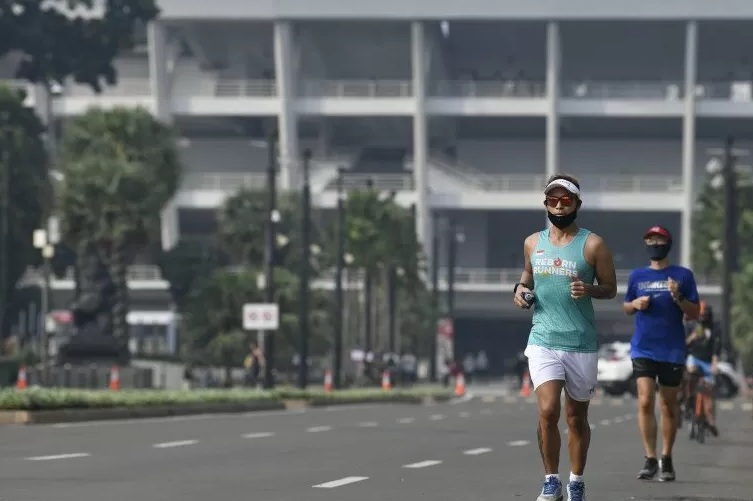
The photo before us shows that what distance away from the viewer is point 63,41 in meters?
82.1

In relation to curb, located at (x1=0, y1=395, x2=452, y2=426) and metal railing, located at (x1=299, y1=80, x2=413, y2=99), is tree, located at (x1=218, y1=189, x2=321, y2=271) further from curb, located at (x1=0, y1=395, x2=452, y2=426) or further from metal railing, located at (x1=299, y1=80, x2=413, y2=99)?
curb, located at (x1=0, y1=395, x2=452, y2=426)

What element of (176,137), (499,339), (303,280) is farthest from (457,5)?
(303,280)

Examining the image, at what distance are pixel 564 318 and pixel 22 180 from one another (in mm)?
65973

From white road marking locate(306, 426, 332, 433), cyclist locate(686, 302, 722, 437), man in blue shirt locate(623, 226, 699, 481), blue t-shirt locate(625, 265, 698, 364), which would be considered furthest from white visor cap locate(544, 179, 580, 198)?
white road marking locate(306, 426, 332, 433)

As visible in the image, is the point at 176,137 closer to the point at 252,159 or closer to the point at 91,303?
the point at 91,303

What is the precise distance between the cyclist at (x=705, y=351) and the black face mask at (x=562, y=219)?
35.9ft

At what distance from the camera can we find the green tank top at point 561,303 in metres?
12.1

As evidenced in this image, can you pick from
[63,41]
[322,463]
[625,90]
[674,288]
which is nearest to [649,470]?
[674,288]

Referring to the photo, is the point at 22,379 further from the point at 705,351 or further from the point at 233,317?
the point at 233,317

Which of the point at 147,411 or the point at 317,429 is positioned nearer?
the point at 317,429

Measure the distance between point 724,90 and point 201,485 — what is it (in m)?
104

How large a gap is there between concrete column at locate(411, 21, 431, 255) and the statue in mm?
50992

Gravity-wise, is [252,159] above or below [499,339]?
above

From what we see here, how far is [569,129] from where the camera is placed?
118 meters
